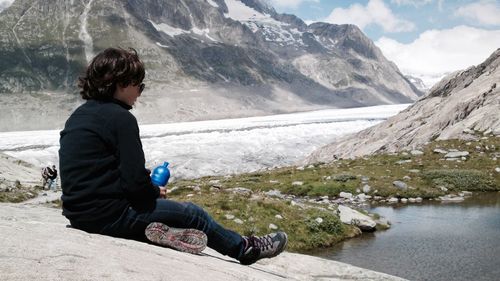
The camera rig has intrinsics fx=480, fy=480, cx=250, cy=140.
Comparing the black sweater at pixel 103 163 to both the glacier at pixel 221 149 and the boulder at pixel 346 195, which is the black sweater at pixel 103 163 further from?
the glacier at pixel 221 149

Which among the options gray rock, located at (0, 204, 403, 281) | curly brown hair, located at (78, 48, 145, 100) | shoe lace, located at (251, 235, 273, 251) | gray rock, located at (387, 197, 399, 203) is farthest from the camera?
gray rock, located at (387, 197, 399, 203)

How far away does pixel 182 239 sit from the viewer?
7410mm

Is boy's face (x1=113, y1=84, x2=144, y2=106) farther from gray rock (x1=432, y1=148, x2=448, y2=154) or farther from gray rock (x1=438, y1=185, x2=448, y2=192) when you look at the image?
gray rock (x1=432, y1=148, x2=448, y2=154)

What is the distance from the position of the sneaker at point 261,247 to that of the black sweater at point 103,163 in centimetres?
211

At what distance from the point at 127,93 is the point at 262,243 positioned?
11.1 ft

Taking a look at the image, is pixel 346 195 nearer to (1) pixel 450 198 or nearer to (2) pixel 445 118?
(1) pixel 450 198

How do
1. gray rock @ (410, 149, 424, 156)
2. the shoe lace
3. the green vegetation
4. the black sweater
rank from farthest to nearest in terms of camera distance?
gray rock @ (410, 149, 424, 156), the green vegetation, the shoe lace, the black sweater

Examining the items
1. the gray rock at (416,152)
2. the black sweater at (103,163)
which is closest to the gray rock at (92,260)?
the black sweater at (103,163)

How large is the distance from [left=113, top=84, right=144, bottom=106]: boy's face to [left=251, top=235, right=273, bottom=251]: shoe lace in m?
3.10

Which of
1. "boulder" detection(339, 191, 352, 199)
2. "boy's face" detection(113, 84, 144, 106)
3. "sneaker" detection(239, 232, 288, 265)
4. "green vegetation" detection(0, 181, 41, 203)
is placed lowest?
"green vegetation" detection(0, 181, 41, 203)

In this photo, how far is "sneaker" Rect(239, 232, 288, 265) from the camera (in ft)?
26.2

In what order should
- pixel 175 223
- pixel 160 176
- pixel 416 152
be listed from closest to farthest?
Answer: pixel 175 223, pixel 160 176, pixel 416 152

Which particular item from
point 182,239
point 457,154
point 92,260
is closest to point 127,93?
point 182,239

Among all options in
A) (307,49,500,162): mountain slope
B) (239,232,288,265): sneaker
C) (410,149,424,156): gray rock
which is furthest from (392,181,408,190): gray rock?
(239,232,288,265): sneaker
